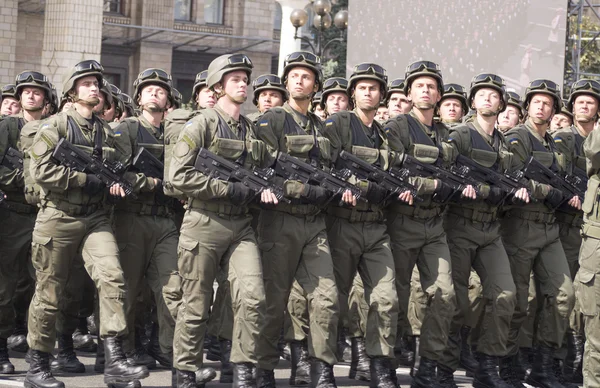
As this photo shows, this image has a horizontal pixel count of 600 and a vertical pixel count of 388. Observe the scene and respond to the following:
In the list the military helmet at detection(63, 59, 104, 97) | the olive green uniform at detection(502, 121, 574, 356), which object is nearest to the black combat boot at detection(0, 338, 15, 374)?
the military helmet at detection(63, 59, 104, 97)

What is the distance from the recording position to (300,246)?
8.73m

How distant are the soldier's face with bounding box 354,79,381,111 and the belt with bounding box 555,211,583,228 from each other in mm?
2229

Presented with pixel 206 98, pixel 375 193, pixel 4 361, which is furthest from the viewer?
pixel 206 98

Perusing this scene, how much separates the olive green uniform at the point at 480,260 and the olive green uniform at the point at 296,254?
1.17 meters

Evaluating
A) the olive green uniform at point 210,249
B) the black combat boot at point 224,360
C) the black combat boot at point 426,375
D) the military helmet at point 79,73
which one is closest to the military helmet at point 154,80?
the military helmet at point 79,73

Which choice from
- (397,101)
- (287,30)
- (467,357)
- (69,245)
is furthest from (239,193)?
(287,30)

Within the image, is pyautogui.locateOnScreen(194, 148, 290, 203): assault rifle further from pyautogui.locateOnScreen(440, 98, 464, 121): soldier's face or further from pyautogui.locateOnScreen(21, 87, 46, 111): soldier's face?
pyautogui.locateOnScreen(440, 98, 464, 121): soldier's face

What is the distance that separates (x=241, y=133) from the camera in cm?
857

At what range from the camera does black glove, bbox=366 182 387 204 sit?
894 cm

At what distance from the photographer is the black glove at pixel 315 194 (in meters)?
8.58

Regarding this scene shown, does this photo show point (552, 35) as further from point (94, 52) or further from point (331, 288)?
point (94, 52)

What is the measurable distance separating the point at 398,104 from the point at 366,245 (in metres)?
3.19

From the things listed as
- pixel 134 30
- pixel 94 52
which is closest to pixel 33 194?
pixel 94 52

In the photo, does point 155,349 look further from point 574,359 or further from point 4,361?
point 574,359
